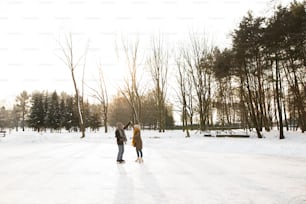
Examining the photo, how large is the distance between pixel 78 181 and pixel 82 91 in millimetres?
29043

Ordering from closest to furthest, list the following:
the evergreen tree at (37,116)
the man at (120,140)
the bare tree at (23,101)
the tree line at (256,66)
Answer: the man at (120,140), the tree line at (256,66), the evergreen tree at (37,116), the bare tree at (23,101)

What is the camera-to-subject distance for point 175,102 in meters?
33.9

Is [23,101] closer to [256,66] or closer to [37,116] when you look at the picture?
[37,116]

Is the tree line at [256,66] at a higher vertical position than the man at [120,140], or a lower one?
higher

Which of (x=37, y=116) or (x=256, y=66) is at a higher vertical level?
(x=256, y=66)

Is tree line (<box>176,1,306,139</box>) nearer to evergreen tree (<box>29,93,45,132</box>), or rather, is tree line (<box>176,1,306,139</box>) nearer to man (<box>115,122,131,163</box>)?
man (<box>115,122,131,163</box>)


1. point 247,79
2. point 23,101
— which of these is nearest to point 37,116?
point 23,101

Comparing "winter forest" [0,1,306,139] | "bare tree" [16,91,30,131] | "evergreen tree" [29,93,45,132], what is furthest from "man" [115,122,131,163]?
"bare tree" [16,91,30,131]

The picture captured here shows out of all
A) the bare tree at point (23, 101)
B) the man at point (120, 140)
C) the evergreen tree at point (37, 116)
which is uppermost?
the bare tree at point (23, 101)

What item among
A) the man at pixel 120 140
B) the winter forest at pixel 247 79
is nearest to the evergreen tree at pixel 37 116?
the winter forest at pixel 247 79

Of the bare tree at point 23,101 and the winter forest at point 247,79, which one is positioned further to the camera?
the bare tree at point 23,101

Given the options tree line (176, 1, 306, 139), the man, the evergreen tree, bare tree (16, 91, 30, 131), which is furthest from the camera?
bare tree (16, 91, 30, 131)

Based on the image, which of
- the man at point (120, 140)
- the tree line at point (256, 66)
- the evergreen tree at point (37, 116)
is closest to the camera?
the man at point (120, 140)

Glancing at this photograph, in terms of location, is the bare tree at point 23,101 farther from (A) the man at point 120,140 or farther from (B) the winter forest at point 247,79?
(A) the man at point 120,140
